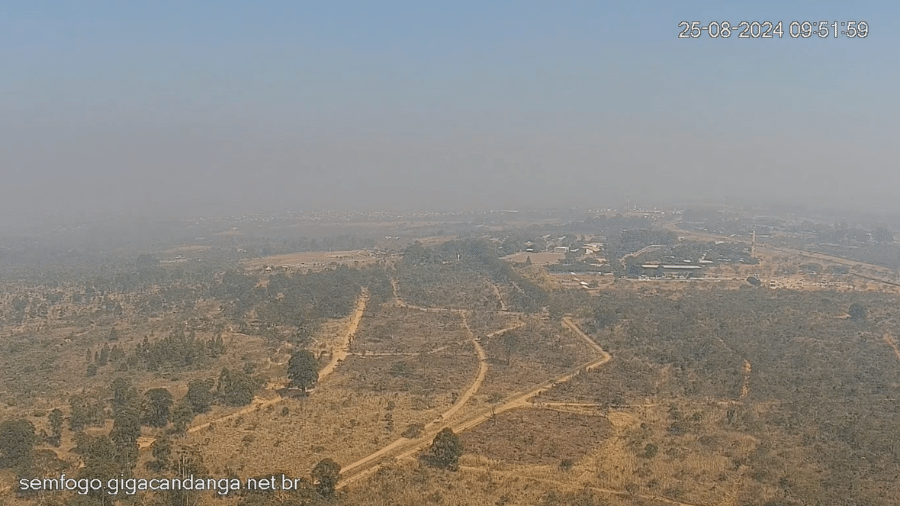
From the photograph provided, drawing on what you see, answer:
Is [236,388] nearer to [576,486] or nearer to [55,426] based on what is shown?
[55,426]

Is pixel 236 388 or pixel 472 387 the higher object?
pixel 236 388

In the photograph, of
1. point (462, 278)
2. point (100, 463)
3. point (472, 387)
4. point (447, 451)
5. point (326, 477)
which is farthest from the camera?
point (462, 278)

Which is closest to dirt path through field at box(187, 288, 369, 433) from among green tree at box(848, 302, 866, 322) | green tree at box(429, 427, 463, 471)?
green tree at box(429, 427, 463, 471)

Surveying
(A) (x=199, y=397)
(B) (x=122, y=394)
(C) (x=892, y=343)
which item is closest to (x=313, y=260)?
(B) (x=122, y=394)

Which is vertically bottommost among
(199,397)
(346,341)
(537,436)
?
(537,436)

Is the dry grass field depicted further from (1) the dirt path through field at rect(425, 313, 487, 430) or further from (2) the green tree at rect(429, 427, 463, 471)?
(2) the green tree at rect(429, 427, 463, 471)

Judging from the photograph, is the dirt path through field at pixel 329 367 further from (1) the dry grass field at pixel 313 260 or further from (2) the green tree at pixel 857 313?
(2) the green tree at pixel 857 313
